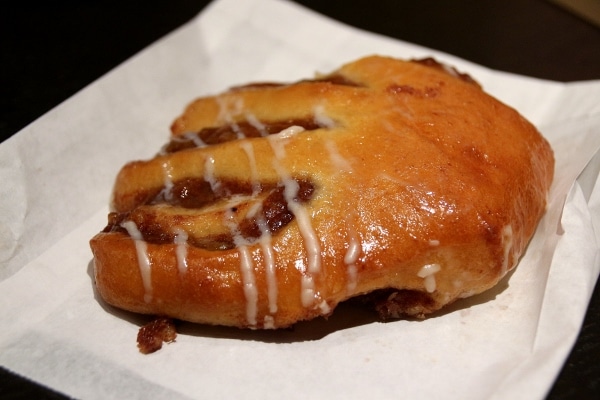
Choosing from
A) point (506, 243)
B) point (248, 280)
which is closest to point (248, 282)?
point (248, 280)

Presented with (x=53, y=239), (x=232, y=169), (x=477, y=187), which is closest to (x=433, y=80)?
(x=477, y=187)

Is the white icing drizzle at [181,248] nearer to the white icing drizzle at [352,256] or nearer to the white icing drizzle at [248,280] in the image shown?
the white icing drizzle at [248,280]

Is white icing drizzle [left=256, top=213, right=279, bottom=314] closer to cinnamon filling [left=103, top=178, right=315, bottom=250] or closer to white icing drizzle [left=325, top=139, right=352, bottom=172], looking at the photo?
cinnamon filling [left=103, top=178, right=315, bottom=250]

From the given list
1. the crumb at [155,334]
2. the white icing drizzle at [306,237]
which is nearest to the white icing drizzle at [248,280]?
the white icing drizzle at [306,237]

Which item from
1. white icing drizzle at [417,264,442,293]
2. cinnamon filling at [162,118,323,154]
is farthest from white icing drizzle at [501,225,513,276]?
cinnamon filling at [162,118,323,154]

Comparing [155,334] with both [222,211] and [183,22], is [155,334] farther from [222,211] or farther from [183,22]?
[183,22]

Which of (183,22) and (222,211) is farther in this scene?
(183,22)

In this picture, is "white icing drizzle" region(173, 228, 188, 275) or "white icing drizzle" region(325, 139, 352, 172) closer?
"white icing drizzle" region(173, 228, 188, 275)

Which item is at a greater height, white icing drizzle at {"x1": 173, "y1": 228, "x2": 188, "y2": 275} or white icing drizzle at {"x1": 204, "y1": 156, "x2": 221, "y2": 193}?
white icing drizzle at {"x1": 204, "y1": 156, "x2": 221, "y2": 193}
